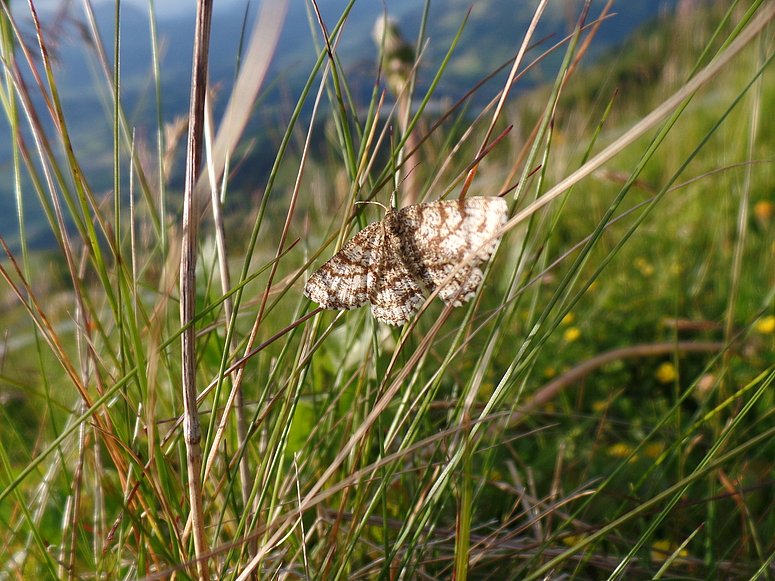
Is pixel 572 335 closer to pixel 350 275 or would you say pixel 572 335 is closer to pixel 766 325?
pixel 766 325

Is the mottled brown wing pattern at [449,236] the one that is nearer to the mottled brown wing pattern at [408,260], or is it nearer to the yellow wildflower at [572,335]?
the mottled brown wing pattern at [408,260]

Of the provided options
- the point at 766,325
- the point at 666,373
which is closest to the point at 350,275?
the point at 666,373

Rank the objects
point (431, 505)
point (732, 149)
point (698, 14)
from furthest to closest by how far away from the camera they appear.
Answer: point (698, 14) < point (732, 149) < point (431, 505)

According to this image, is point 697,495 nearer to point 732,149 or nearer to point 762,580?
point 762,580

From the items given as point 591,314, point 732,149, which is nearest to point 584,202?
point 732,149

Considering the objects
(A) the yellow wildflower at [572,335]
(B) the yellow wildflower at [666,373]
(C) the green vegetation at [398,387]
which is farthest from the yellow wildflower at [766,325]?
(A) the yellow wildflower at [572,335]

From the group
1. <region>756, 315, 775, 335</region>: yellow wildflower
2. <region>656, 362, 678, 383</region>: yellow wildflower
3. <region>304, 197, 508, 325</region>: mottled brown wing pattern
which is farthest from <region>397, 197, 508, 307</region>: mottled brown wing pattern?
<region>756, 315, 775, 335</region>: yellow wildflower
